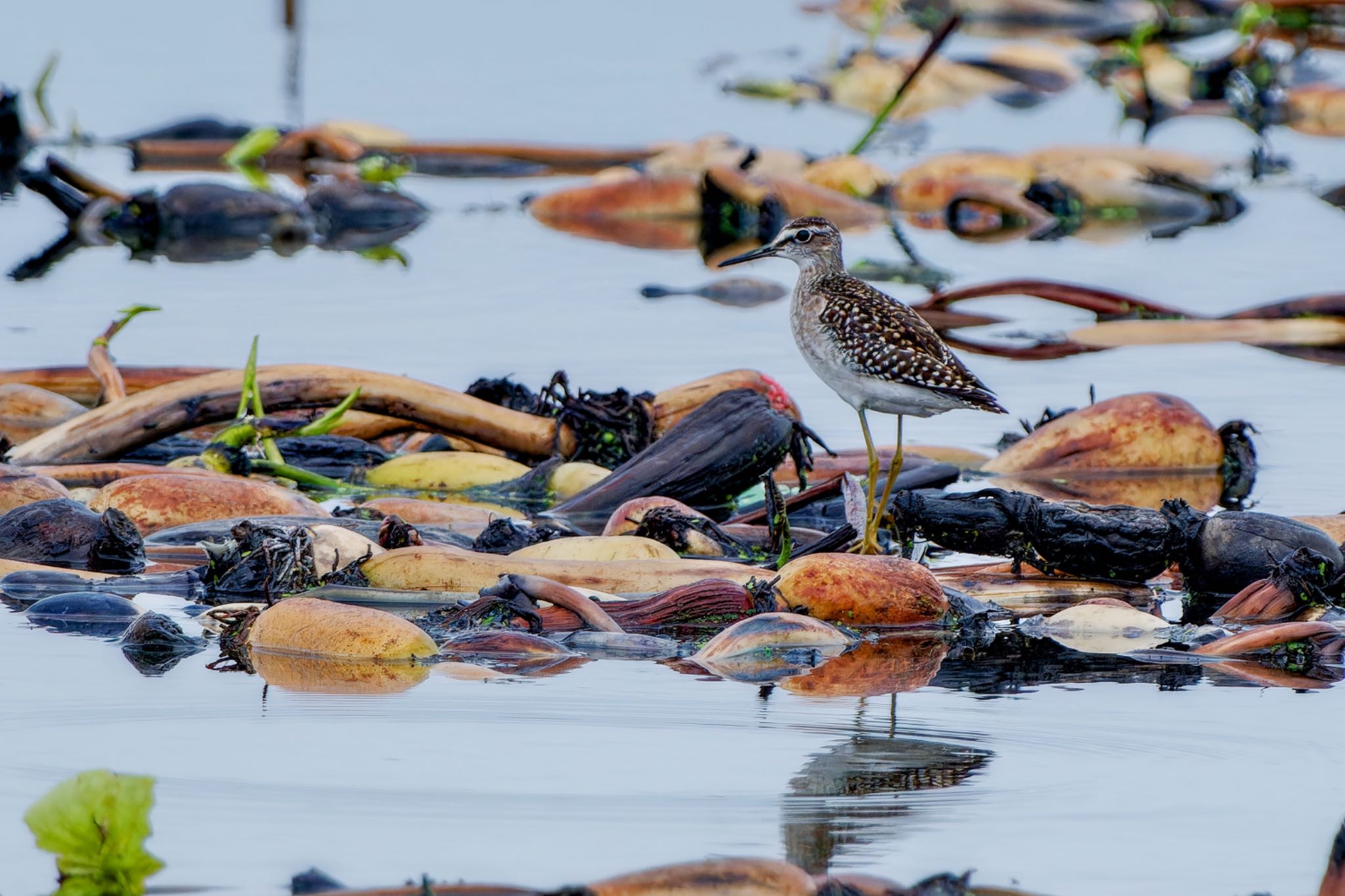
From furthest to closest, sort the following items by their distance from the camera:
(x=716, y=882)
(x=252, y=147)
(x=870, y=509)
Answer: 1. (x=252, y=147)
2. (x=870, y=509)
3. (x=716, y=882)

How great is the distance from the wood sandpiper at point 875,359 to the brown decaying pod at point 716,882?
319 centimetres

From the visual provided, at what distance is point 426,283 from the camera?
13.6 metres

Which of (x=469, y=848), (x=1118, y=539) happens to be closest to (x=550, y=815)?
(x=469, y=848)

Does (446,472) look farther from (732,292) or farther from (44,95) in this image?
(44,95)

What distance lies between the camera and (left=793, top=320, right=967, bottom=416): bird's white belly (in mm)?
7230

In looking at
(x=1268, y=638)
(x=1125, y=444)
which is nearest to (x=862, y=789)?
(x=1268, y=638)

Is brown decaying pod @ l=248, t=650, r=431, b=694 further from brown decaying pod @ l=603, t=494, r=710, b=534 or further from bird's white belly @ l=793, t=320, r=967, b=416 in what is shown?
bird's white belly @ l=793, t=320, r=967, b=416

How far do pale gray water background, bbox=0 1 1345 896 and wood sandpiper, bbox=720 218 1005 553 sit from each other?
173 cm

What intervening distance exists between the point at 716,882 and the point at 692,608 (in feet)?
8.01

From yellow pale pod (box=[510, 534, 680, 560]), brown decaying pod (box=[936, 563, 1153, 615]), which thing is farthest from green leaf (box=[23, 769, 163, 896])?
brown decaying pod (box=[936, 563, 1153, 615])

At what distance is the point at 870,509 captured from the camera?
7543 mm

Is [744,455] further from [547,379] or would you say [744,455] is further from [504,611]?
[547,379]

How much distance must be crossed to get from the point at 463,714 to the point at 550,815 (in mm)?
827

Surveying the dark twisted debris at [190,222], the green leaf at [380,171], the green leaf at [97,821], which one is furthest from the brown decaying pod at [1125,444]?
the green leaf at [380,171]
